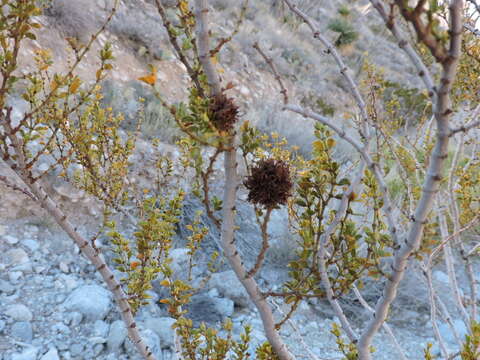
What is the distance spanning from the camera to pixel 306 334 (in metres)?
3.03

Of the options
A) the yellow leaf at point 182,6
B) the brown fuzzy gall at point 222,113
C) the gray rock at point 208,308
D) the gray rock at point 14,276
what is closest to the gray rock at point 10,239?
the gray rock at point 14,276

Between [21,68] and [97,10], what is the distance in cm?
254

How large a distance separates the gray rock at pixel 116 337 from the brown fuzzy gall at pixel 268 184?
193 centimetres

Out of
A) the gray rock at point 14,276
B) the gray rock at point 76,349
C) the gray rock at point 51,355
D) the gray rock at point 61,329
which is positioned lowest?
the gray rock at point 51,355

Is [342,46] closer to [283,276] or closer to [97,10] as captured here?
[97,10]

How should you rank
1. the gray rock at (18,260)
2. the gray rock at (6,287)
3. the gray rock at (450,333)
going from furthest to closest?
the gray rock at (450,333) → the gray rock at (18,260) → the gray rock at (6,287)

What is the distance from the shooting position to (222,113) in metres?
0.78

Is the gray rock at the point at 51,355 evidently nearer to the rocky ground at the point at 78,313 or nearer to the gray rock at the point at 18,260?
the rocky ground at the point at 78,313

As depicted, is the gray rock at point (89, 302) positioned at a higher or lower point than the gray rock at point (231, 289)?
lower

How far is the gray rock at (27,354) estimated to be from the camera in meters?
2.03

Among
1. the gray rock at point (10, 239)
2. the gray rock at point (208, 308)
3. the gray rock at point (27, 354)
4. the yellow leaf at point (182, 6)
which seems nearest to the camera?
the yellow leaf at point (182, 6)

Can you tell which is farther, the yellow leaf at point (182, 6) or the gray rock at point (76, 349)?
the gray rock at point (76, 349)

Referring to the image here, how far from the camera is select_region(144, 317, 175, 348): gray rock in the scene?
2449mm

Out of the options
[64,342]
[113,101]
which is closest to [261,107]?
[113,101]
